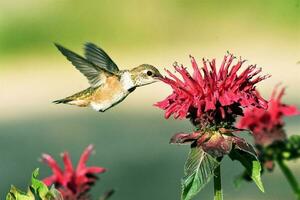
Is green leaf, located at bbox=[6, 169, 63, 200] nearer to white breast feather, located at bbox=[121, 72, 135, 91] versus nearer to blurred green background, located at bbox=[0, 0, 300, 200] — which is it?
white breast feather, located at bbox=[121, 72, 135, 91]

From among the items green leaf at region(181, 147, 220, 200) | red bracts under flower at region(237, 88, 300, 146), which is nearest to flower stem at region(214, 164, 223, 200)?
green leaf at region(181, 147, 220, 200)

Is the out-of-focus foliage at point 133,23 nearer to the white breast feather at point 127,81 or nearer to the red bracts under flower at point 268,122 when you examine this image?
the red bracts under flower at point 268,122

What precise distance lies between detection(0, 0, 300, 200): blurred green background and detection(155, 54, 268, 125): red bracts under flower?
421cm

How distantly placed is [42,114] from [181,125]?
222cm

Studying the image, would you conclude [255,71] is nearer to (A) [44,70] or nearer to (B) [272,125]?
(B) [272,125]

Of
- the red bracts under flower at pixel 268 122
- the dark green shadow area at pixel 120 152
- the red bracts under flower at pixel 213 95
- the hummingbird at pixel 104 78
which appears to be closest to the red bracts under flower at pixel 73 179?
the hummingbird at pixel 104 78

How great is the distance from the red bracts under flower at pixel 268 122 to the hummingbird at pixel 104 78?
0.53 meters

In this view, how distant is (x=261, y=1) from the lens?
15.3 metres

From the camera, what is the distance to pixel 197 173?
2170 millimetres

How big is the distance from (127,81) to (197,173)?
0.91 metres

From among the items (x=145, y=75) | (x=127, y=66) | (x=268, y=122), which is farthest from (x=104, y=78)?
(x=127, y=66)

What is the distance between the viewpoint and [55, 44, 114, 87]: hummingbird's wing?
2868 mm

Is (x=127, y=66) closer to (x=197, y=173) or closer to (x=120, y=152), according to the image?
(x=120, y=152)

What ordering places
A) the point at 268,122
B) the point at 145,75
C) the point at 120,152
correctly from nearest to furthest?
the point at 145,75
the point at 268,122
the point at 120,152
